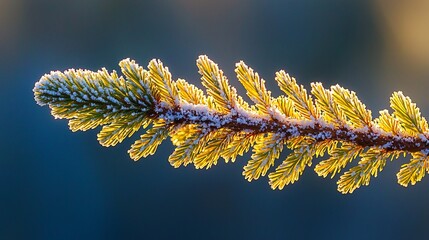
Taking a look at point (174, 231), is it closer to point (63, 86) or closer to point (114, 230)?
point (114, 230)

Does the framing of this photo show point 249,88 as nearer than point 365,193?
Yes

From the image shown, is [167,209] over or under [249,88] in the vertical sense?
over

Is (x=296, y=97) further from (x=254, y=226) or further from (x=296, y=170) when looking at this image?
(x=254, y=226)
